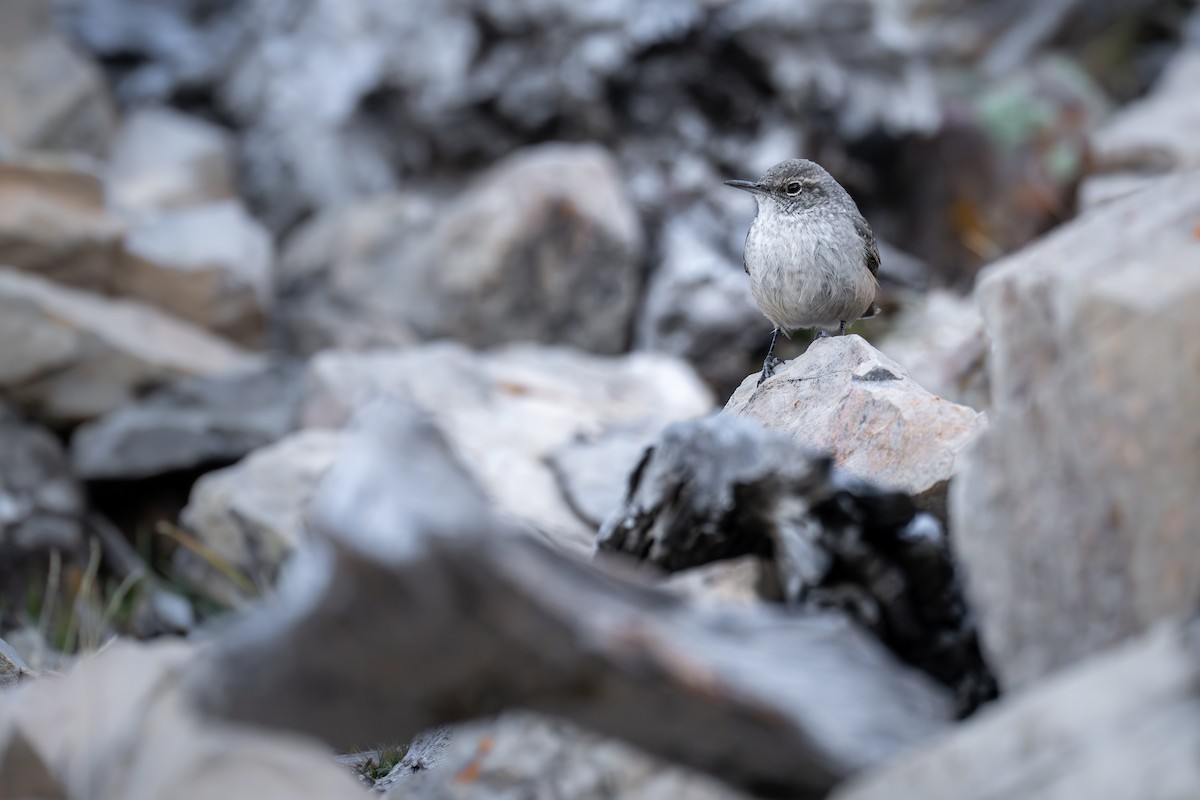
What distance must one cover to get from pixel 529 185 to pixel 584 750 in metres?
8.82

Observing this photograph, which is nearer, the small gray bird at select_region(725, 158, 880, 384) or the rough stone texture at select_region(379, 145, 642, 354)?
the small gray bird at select_region(725, 158, 880, 384)

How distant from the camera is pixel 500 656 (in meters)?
2.84

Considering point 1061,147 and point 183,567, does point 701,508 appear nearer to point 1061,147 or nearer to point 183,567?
point 183,567

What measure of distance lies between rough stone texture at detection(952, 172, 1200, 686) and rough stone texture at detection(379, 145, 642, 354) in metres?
→ 8.45

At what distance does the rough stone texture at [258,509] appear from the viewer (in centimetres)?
805

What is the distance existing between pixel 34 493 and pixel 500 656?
7.70 meters

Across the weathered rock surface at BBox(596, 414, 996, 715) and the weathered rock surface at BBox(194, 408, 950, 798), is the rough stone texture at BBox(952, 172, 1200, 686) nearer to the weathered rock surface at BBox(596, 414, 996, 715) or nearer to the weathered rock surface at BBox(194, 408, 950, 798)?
the weathered rock surface at BBox(596, 414, 996, 715)

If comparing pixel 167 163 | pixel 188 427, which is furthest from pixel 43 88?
pixel 188 427

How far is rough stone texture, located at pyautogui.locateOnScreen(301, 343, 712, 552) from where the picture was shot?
8.13m

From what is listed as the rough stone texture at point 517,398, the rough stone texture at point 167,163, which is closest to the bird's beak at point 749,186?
the rough stone texture at point 517,398

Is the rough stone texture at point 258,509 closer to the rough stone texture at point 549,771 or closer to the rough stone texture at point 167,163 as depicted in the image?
the rough stone texture at point 549,771

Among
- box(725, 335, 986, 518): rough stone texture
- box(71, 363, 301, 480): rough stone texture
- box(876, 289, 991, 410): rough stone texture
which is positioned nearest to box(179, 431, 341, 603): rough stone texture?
box(71, 363, 301, 480): rough stone texture

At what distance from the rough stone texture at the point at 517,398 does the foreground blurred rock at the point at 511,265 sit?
0.97 m

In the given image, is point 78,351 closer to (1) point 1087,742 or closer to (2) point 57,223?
(2) point 57,223
